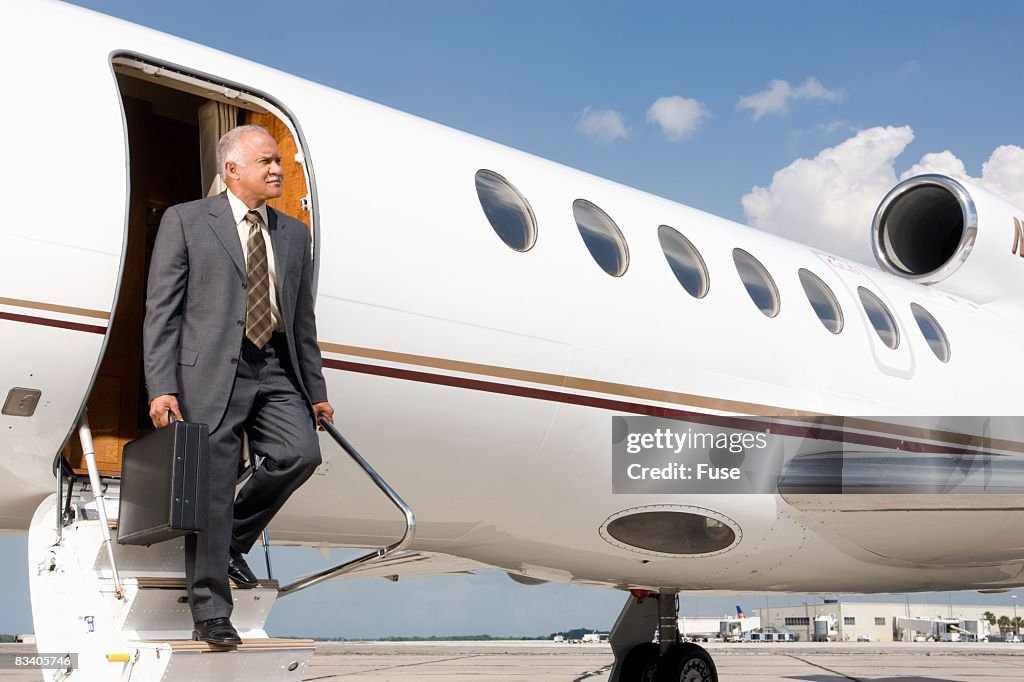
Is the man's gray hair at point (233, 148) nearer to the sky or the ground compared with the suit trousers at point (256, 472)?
nearer to the sky

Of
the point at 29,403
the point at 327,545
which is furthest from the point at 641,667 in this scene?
the point at 29,403

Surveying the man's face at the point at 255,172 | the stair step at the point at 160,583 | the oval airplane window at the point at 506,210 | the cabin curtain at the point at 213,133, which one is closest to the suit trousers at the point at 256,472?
the stair step at the point at 160,583

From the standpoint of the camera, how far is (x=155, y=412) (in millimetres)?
4211

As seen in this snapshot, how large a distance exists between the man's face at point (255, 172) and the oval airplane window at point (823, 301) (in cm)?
536

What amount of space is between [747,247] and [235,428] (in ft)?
17.6

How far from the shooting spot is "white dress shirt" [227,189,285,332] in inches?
185

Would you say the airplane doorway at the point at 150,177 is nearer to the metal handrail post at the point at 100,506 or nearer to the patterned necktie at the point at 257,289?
the metal handrail post at the point at 100,506

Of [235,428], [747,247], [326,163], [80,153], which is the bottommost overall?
[235,428]

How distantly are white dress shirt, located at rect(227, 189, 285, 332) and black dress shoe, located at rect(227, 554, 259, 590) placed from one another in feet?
3.25

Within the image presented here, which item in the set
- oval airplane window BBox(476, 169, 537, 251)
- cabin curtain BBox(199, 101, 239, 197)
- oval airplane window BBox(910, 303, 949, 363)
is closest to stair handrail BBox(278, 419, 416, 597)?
cabin curtain BBox(199, 101, 239, 197)

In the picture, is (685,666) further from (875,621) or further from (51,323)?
(875,621)

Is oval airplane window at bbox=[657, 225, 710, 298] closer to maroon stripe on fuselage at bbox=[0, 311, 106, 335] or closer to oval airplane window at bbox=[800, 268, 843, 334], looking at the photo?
oval airplane window at bbox=[800, 268, 843, 334]

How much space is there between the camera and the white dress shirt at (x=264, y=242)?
4688mm

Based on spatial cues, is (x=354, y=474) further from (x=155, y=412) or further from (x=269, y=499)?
(x=155, y=412)
